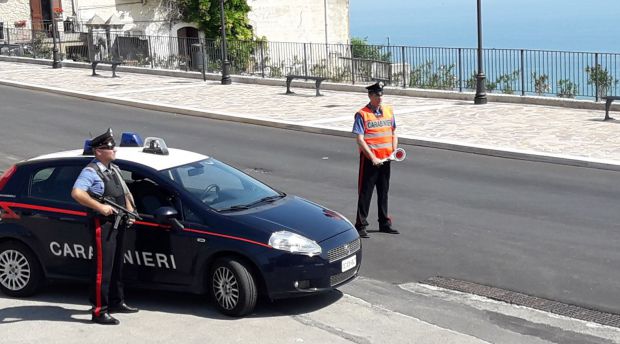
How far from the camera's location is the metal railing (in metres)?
23.9

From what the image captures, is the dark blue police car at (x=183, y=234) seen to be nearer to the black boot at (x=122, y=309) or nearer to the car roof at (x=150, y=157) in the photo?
the car roof at (x=150, y=157)

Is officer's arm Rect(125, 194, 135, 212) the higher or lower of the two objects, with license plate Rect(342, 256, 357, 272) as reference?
higher

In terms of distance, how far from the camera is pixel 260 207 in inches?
353

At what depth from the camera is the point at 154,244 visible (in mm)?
8633

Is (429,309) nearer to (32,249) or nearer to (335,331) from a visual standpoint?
(335,331)

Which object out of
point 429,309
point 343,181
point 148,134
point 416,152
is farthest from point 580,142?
point 429,309

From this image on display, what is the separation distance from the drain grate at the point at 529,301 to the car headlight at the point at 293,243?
1782mm

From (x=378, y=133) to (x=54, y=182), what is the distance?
407cm

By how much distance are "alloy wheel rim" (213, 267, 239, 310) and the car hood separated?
474mm

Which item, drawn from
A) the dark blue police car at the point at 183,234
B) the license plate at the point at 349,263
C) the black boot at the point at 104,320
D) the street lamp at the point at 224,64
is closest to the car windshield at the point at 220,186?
the dark blue police car at the point at 183,234

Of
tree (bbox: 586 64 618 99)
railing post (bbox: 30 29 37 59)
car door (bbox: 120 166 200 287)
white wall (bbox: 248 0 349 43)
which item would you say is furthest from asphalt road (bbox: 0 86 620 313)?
white wall (bbox: 248 0 349 43)

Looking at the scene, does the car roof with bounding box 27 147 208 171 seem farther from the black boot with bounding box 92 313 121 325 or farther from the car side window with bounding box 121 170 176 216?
the black boot with bounding box 92 313 121 325

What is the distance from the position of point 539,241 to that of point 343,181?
466 cm

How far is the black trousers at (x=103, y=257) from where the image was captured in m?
8.14
